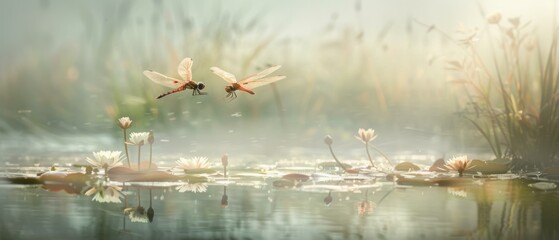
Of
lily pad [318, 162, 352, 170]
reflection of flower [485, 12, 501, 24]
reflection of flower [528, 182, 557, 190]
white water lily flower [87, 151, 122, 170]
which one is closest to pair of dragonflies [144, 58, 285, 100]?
white water lily flower [87, 151, 122, 170]

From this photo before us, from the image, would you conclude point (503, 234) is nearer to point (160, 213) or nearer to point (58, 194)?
point (160, 213)

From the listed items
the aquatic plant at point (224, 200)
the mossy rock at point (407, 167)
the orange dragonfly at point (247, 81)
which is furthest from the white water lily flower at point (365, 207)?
the mossy rock at point (407, 167)

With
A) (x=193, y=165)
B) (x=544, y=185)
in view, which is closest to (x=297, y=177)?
(x=193, y=165)

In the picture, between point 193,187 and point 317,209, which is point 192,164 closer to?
point 193,187

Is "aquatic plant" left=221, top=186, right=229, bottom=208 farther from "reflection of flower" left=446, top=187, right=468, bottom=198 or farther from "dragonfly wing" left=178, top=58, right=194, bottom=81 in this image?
"reflection of flower" left=446, top=187, right=468, bottom=198

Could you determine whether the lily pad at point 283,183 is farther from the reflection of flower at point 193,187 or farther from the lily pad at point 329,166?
the lily pad at point 329,166
